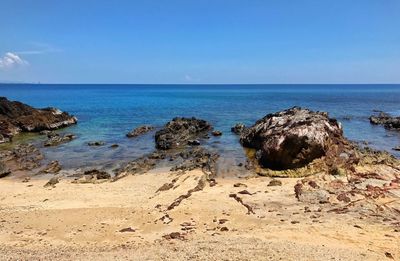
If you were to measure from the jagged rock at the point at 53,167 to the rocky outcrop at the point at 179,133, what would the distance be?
988 cm

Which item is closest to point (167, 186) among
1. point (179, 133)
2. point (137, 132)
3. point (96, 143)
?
point (96, 143)

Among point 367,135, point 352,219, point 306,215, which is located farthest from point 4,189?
point 367,135

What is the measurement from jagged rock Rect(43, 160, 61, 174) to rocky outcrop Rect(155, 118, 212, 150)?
988 centimetres

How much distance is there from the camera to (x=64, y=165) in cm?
3039

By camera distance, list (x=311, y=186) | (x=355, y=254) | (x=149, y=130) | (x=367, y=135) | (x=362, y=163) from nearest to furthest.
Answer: (x=355, y=254), (x=311, y=186), (x=362, y=163), (x=367, y=135), (x=149, y=130)

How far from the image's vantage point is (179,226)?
16.8 metres

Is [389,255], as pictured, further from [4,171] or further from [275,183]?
[4,171]

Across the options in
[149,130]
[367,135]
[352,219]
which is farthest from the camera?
[149,130]

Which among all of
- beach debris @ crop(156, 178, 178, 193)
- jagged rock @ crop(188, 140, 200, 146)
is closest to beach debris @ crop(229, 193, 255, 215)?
beach debris @ crop(156, 178, 178, 193)

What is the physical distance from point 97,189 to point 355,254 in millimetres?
14914

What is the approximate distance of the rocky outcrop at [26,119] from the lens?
4785 centimetres

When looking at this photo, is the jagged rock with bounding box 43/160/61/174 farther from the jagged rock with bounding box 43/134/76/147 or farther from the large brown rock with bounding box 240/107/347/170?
the large brown rock with bounding box 240/107/347/170

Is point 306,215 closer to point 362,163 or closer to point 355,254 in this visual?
point 355,254

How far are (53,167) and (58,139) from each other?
12.9 m
